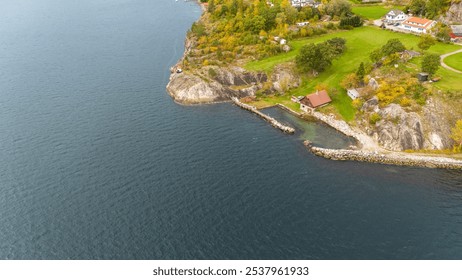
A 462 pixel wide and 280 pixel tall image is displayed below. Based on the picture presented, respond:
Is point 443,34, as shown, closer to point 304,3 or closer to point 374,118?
point 374,118

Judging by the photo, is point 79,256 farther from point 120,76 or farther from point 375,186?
point 120,76

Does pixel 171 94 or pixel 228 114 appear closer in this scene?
pixel 228 114

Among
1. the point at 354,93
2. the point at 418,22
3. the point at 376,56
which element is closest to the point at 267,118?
the point at 354,93

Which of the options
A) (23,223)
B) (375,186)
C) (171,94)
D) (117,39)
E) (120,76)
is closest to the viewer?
(23,223)

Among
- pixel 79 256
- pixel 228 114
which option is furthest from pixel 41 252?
pixel 228 114

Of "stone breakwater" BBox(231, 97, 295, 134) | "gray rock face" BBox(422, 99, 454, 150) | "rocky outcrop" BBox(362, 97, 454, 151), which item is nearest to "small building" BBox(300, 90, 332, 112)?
"stone breakwater" BBox(231, 97, 295, 134)
